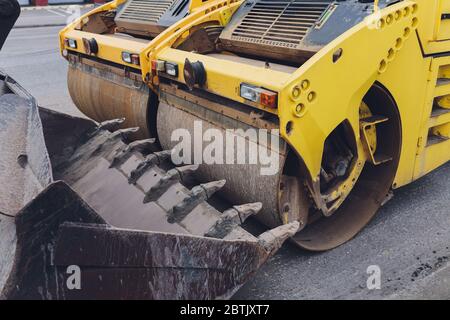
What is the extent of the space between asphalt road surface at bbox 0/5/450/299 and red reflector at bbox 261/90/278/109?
101 centimetres

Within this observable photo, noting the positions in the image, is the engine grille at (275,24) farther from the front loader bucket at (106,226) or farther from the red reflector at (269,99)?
the front loader bucket at (106,226)

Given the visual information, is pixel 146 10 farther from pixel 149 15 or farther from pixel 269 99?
pixel 269 99

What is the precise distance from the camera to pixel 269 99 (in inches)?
93.2

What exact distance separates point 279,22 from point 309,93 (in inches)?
35.9

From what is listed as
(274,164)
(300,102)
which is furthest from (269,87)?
(274,164)

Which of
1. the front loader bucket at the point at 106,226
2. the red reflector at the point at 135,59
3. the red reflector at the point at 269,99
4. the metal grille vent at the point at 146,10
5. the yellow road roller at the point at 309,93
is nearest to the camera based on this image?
the front loader bucket at the point at 106,226

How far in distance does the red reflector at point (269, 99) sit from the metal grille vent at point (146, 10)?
1.93m

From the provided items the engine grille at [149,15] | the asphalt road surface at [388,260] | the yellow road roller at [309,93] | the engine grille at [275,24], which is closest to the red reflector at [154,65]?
the yellow road roller at [309,93]

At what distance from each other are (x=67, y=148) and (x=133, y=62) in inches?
28.3

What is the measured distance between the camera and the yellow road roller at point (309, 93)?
98.2 inches

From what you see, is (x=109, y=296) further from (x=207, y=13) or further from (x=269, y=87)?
(x=207, y=13)

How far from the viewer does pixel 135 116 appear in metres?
3.78

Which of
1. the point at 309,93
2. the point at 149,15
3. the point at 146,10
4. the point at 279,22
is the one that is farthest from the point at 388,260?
the point at 146,10

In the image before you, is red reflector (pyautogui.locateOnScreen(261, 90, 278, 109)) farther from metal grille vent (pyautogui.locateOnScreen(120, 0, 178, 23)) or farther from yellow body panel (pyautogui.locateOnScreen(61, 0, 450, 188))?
metal grille vent (pyautogui.locateOnScreen(120, 0, 178, 23))
